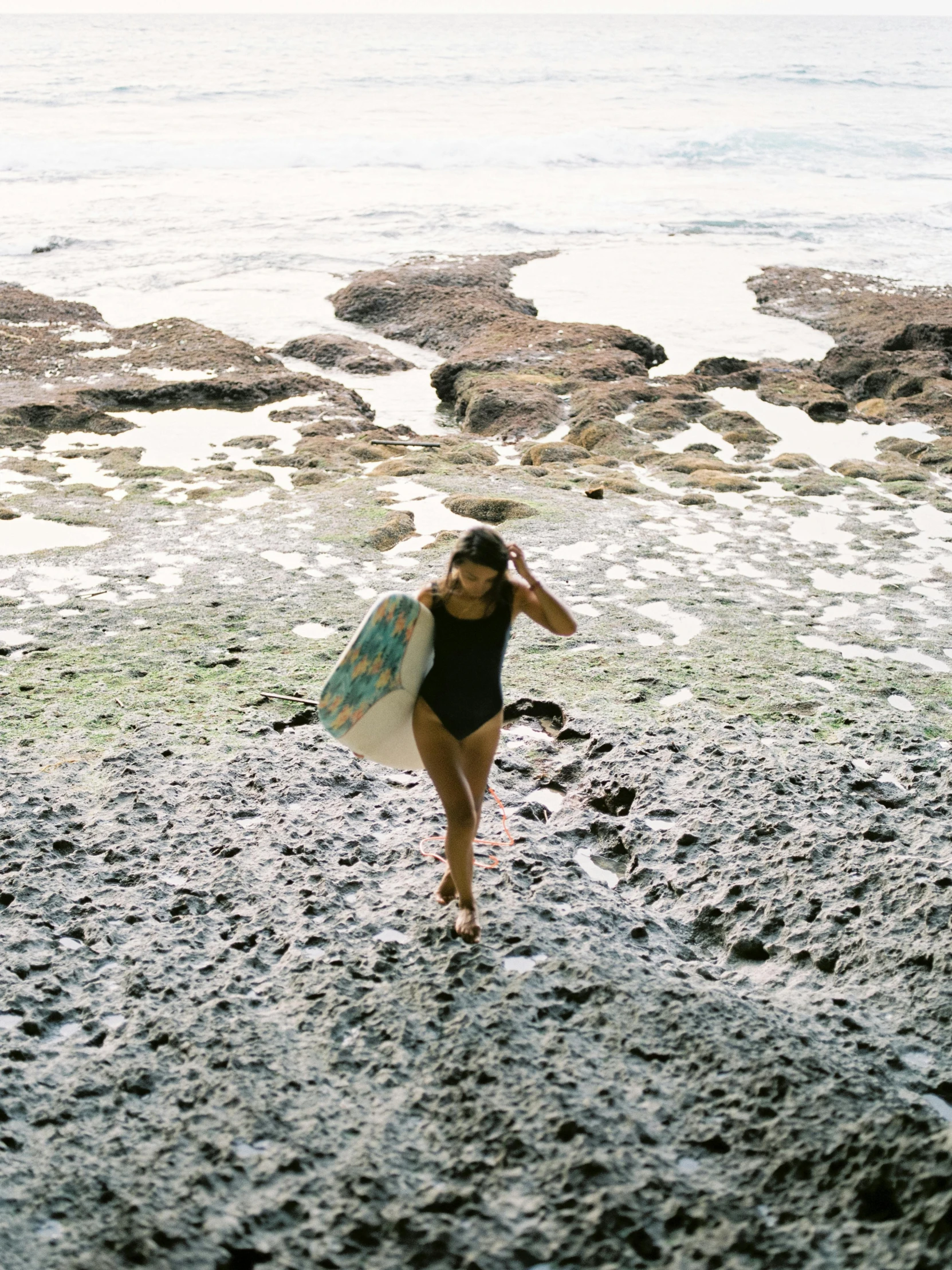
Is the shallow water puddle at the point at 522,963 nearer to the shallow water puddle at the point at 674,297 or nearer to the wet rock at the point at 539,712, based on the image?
the wet rock at the point at 539,712

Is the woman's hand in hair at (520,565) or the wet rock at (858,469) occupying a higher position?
the woman's hand in hair at (520,565)

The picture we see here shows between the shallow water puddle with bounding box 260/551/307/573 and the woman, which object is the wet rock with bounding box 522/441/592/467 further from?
the woman

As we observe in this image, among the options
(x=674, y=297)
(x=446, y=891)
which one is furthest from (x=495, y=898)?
(x=674, y=297)

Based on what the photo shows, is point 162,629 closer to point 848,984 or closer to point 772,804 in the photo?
point 772,804

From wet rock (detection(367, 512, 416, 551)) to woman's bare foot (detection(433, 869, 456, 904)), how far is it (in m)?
4.48

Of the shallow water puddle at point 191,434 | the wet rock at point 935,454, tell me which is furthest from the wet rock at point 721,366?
the shallow water puddle at point 191,434

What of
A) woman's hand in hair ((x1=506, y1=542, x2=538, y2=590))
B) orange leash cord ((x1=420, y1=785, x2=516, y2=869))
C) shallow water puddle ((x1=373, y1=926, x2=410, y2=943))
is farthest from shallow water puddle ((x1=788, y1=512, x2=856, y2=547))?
shallow water puddle ((x1=373, y1=926, x2=410, y2=943))

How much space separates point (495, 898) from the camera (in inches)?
154

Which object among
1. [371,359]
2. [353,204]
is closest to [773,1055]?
[371,359]

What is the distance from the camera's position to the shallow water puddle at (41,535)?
790 centimetres

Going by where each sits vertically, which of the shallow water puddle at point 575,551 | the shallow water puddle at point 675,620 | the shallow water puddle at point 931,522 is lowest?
the shallow water puddle at point 931,522

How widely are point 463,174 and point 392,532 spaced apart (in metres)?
30.8

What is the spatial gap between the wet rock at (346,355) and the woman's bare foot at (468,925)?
11797mm

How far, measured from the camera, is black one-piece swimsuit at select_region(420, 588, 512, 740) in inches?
140
